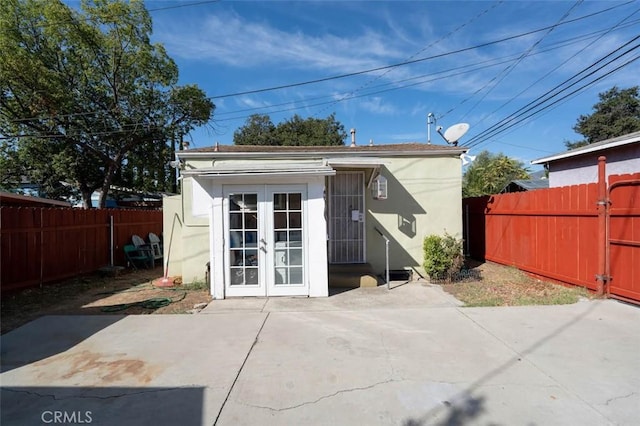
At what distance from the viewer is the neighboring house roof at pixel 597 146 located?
10640 mm

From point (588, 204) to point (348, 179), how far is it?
5.01 metres

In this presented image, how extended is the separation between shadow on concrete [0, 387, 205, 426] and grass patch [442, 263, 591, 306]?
5.02 meters

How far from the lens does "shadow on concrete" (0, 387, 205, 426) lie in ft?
9.98

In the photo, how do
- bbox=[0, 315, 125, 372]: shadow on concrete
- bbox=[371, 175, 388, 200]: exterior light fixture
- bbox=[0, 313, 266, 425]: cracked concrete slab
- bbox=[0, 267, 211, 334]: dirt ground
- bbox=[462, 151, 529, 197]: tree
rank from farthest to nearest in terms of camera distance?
bbox=[462, 151, 529, 197]: tree
bbox=[371, 175, 388, 200]: exterior light fixture
bbox=[0, 267, 211, 334]: dirt ground
bbox=[0, 315, 125, 372]: shadow on concrete
bbox=[0, 313, 266, 425]: cracked concrete slab

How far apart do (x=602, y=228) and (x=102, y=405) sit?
7624mm

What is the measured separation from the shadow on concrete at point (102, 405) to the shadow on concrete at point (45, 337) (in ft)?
3.15

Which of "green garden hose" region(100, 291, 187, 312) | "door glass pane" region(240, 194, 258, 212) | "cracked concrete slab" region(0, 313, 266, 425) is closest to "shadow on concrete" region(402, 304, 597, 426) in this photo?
"cracked concrete slab" region(0, 313, 266, 425)

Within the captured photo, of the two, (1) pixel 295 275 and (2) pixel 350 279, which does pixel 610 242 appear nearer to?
(2) pixel 350 279

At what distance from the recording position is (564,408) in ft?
10.1

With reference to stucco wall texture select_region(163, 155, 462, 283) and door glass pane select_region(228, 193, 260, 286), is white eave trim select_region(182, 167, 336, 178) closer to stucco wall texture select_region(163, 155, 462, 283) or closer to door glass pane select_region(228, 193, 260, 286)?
door glass pane select_region(228, 193, 260, 286)

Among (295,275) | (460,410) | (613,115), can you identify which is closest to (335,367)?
(460,410)

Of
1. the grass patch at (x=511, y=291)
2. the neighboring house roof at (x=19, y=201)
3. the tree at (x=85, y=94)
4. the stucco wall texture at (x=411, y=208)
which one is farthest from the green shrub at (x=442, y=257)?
the tree at (x=85, y=94)

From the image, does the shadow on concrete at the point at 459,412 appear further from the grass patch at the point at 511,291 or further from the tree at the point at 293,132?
the tree at the point at 293,132

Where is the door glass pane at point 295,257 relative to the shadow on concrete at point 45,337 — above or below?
above
